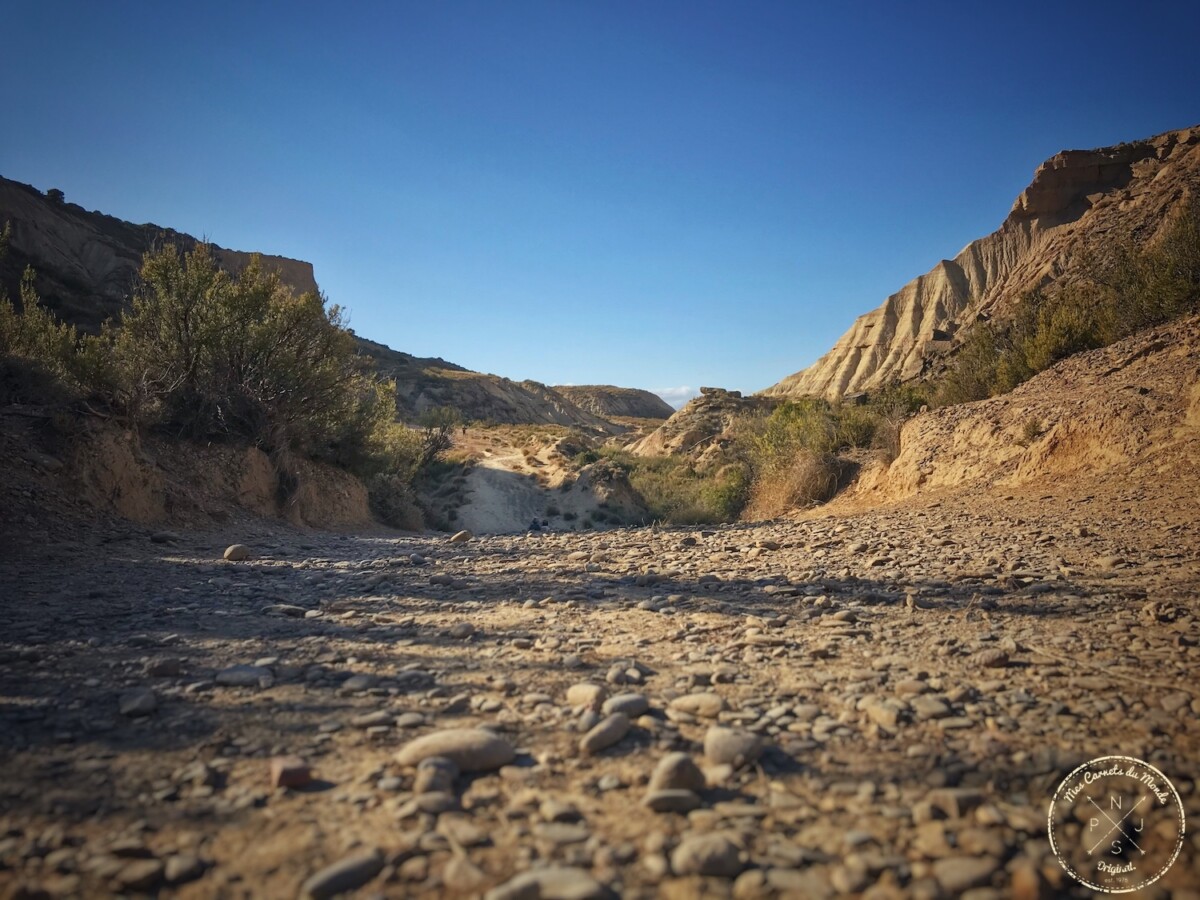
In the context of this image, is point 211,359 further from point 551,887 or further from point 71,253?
point 71,253

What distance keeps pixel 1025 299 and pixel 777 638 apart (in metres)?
14.7

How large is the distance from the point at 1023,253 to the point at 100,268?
60132mm

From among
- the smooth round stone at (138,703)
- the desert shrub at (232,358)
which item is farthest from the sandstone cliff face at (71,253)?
the smooth round stone at (138,703)

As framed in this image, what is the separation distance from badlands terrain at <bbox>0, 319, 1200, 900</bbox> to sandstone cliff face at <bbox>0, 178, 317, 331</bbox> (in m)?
23.4

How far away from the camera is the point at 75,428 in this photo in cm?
820

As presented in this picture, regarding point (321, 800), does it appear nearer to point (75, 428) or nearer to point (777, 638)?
point (777, 638)

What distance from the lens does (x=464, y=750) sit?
6.95 feet

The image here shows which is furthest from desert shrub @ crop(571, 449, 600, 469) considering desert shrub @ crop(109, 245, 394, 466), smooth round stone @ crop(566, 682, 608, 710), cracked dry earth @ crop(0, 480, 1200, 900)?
smooth round stone @ crop(566, 682, 608, 710)

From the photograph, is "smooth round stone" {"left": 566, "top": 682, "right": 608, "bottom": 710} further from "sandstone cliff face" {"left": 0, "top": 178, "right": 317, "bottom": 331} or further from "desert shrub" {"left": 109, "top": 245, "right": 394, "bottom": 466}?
"sandstone cliff face" {"left": 0, "top": 178, "right": 317, "bottom": 331}

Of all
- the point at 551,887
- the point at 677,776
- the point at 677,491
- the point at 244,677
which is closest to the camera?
the point at 551,887

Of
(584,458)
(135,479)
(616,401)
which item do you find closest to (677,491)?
(584,458)

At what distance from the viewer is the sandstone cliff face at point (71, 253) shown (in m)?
25.8

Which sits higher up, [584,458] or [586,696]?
[584,458]

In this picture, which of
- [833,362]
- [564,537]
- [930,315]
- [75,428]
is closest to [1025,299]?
[564,537]
